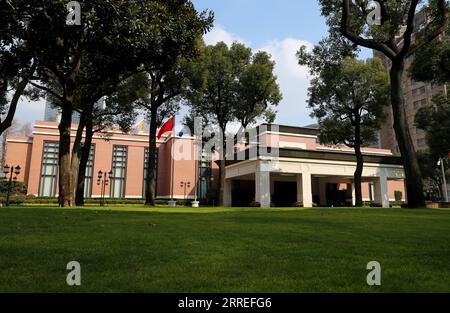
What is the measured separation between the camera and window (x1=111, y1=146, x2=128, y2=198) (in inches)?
1984

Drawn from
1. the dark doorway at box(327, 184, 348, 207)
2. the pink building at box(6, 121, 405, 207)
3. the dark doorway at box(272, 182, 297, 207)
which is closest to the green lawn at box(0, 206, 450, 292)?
the pink building at box(6, 121, 405, 207)

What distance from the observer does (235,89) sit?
99.7 ft

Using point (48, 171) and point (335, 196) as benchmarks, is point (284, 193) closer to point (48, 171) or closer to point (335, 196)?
point (335, 196)

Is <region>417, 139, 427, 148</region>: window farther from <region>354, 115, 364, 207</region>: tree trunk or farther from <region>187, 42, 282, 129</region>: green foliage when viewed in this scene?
<region>187, 42, 282, 129</region>: green foliage

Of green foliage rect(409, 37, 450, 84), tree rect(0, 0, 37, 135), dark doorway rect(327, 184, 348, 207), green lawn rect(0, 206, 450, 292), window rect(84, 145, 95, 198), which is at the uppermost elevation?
green foliage rect(409, 37, 450, 84)

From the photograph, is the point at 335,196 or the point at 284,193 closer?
the point at 284,193

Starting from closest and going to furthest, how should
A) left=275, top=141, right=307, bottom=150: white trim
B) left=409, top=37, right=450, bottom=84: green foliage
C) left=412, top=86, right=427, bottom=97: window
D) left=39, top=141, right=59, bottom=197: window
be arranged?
left=409, top=37, right=450, bottom=84: green foliage
left=275, top=141, right=307, bottom=150: white trim
left=39, top=141, right=59, bottom=197: window
left=412, top=86, right=427, bottom=97: window

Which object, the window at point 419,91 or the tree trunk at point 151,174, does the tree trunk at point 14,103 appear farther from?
the window at point 419,91

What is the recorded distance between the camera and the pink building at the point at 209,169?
35.2 metres

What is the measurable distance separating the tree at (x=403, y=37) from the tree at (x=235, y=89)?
12.2 meters

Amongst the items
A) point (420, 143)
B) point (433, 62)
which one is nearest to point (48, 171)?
point (433, 62)

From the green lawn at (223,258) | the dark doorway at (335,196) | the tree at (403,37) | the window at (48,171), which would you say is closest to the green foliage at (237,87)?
the tree at (403,37)

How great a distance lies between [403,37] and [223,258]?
55.0ft

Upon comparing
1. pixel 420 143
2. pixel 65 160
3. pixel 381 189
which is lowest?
pixel 381 189
